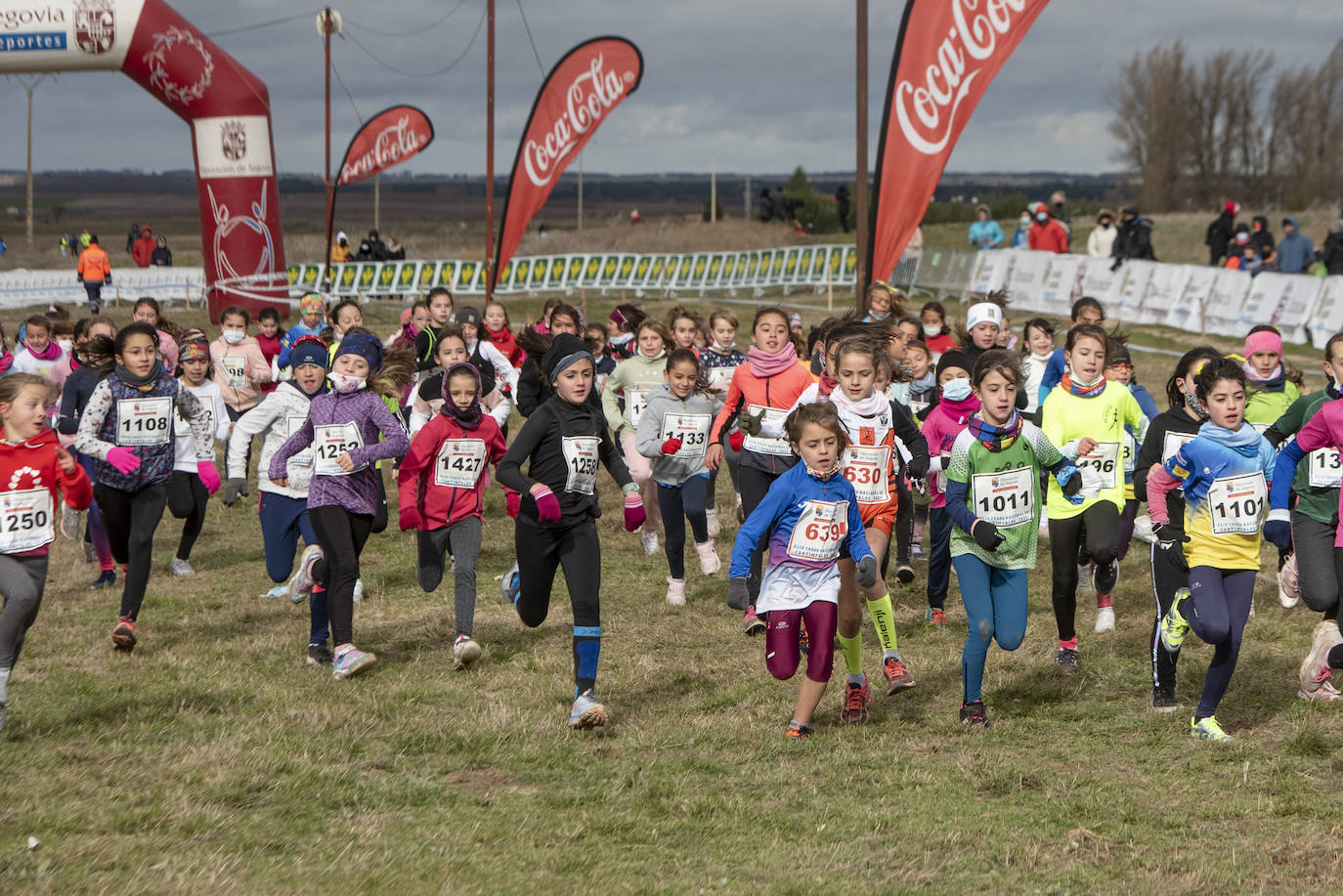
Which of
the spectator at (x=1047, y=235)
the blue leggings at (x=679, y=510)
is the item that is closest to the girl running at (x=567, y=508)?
the blue leggings at (x=679, y=510)

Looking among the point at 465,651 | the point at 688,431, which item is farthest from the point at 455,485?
the point at 688,431

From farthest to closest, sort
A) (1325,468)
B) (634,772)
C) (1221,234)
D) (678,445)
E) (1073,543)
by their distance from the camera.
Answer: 1. (1221,234)
2. (678,445)
3. (1073,543)
4. (1325,468)
5. (634,772)

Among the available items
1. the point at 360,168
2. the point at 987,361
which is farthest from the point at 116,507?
the point at 360,168

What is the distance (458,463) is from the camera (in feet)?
27.0

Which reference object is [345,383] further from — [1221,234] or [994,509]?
[1221,234]

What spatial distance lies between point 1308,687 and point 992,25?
5954mm

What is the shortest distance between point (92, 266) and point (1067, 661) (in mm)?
30712

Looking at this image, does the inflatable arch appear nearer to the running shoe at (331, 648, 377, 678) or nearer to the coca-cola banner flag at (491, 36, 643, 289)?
the coca-cola banner flag at (491, 36, 643, 289)

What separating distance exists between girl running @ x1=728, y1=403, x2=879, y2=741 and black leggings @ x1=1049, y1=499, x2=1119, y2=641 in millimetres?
1874

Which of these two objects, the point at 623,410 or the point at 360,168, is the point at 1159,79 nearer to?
the point at 360,168

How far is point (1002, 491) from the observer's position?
712 cm

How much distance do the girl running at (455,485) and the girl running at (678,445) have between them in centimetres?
154

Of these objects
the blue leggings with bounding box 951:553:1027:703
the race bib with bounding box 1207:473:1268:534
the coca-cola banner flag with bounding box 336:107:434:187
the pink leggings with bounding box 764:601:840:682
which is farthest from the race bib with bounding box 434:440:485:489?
the coca-cola banner flag with bounding box 336:107:434:187

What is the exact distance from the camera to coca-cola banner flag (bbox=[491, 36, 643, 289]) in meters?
18.9
